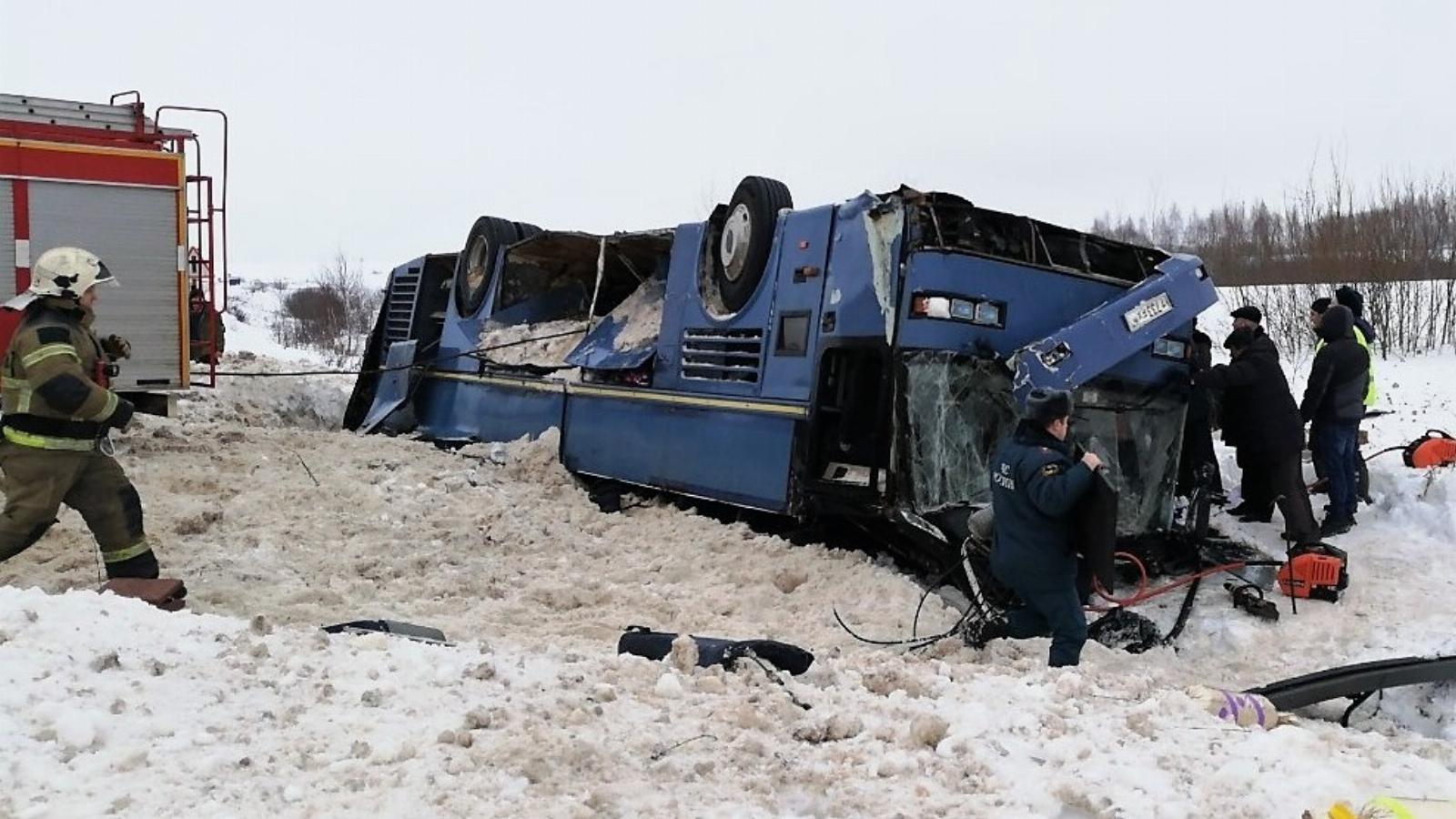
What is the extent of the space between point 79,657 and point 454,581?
3180mm

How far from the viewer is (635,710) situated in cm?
333

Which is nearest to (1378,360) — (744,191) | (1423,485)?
(1423,485)

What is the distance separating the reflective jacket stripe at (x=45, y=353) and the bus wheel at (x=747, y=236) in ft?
12.5

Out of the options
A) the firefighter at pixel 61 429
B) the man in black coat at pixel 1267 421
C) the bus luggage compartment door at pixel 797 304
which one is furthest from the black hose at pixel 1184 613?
the firefighter at pixel 61 429

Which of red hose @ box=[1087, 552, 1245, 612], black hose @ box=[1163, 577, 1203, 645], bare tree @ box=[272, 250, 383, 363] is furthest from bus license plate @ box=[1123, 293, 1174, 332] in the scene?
bare tree @ box=[272, 250, 383, 363]

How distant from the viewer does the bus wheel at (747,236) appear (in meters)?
7.29

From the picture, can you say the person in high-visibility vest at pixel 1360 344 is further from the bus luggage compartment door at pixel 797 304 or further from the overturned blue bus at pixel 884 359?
the bus luggage compartment door at pixel 797 304

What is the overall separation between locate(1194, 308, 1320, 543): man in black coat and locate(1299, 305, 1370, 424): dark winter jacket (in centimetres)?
21

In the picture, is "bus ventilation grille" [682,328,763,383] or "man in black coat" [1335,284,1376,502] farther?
"man in black coat" [1335,284,1376,502]

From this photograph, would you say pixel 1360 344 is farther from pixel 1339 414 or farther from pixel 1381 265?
pixel 1381 265

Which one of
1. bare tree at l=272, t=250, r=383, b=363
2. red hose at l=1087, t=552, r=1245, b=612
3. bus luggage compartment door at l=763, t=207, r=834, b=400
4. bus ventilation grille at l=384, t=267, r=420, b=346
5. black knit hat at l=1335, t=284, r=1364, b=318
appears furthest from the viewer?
bare tree at l=272, t=250, r=383, b=363

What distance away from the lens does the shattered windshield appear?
243 inches

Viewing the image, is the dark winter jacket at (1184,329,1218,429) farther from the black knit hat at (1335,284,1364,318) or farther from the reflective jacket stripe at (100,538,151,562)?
the reflective jacket stripe at (100,538,151,562)

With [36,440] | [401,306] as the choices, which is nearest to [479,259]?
[401,306]
